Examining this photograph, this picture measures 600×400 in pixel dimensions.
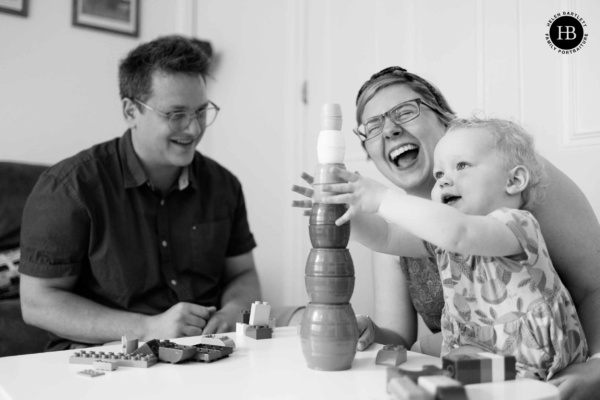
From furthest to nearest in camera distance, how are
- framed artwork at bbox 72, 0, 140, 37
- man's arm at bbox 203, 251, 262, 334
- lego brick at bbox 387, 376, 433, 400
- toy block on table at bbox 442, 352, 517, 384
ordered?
1. framed artwork at bbox 72, 0, 140, 37
2. man's arm at bbox 203, 251, 262, 334
3. toy block on table at bbox 442, 352, 517, 384
4. lego brick at bbox 387, 376, 433, 400

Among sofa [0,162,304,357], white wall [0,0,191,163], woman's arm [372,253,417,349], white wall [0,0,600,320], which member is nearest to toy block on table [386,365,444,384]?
woman's arm [372,253,417,349]

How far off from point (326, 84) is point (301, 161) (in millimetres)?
377

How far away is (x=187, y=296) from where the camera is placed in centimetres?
179

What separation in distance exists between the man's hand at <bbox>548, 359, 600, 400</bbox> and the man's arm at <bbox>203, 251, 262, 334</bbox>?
93 centimetres

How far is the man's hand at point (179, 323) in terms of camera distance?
1438 millimetres

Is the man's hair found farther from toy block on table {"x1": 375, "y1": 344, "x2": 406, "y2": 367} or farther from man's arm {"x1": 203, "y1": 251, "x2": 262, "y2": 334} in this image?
toy block on table {"x1": 375, "y1": 344, "x2": 406, "y2": 367}

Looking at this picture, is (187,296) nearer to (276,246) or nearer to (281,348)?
(281,348)

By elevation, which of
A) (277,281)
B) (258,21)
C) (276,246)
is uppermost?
(258,21)

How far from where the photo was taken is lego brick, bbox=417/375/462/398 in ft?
1.96

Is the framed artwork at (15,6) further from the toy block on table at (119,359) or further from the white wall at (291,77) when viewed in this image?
the toy block on table at (119,359)

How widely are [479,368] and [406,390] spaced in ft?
0.56

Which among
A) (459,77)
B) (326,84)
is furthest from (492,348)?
(326,84)
